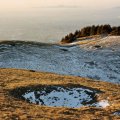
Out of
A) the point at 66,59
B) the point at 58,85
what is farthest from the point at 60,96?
the point at 66,59

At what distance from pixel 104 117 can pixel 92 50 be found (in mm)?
37973

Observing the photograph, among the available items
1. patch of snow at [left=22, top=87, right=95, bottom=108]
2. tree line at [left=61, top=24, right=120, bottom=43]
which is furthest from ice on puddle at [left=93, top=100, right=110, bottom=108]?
tree line at [left=61, top=24, right=120, bottom=43]

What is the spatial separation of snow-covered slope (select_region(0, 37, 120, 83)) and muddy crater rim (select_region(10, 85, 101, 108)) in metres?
18.0

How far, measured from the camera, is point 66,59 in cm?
5116

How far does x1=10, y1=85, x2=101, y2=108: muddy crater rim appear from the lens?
2453 cm

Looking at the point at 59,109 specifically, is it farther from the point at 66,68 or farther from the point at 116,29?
the point at 116,29

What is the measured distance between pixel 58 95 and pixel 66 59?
25.5 meters

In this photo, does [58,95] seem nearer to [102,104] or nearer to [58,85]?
[58,85]

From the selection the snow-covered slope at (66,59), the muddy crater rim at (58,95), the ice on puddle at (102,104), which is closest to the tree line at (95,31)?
the snow-covered slope at (66,59)

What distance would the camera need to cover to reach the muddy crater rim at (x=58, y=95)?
2453 cm

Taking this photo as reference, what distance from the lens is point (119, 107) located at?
21.6 m

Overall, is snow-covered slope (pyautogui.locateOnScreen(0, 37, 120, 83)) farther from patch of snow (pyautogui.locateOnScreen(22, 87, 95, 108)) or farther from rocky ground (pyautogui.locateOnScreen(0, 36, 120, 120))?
patch of snow (pyautogui.locateOnScreen(22, 87, 95, 108))

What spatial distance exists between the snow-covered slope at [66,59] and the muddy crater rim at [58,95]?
59.2 feet

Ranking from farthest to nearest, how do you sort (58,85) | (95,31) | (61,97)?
1. (95,31)
2. (58,85)
3. (61,97)
